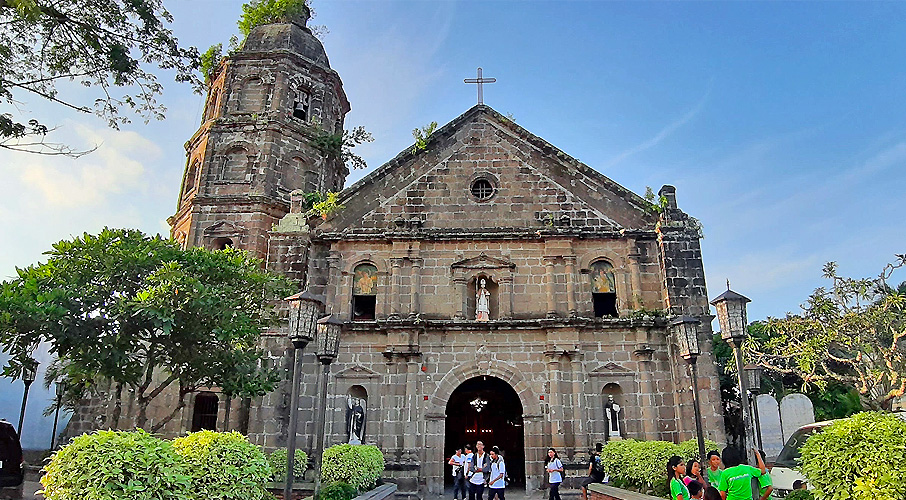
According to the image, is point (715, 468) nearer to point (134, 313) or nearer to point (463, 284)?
point (463, 284)

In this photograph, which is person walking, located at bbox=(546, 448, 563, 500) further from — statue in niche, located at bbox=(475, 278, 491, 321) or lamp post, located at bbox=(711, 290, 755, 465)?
statue in niche, located at bbox=(475, 278, 491, 321)

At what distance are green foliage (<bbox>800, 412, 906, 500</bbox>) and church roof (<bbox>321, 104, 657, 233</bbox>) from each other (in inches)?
427

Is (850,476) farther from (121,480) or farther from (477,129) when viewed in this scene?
(477,129)

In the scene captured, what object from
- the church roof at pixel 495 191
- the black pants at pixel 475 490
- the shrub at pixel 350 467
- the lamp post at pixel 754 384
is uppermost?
the church roof at pixel 495 191

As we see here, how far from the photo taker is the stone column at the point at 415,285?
17.4m

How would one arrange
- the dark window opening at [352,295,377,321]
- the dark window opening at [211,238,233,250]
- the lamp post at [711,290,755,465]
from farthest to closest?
the dark window opening at [211,238,233,250]
the dark window opening at [352,295,377,321]
the lamp post at [711,290,755,465]

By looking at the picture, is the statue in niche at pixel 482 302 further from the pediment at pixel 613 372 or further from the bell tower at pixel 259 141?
the bell tower at pixel 259 141

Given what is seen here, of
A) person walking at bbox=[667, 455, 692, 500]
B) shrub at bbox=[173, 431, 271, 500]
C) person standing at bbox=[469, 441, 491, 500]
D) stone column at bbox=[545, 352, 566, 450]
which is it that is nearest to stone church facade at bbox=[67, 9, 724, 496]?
stone column at bbox=[545, 352, 566, 450]

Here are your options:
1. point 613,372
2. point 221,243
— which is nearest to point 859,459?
point 613,372

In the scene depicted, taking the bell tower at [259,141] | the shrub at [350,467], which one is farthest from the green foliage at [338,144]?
the shrub at [350,467]

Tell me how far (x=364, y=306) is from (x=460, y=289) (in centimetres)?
306

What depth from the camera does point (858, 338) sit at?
67.6 feet

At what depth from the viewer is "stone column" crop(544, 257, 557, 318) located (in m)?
17.1

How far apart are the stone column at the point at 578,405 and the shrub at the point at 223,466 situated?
9.74m
